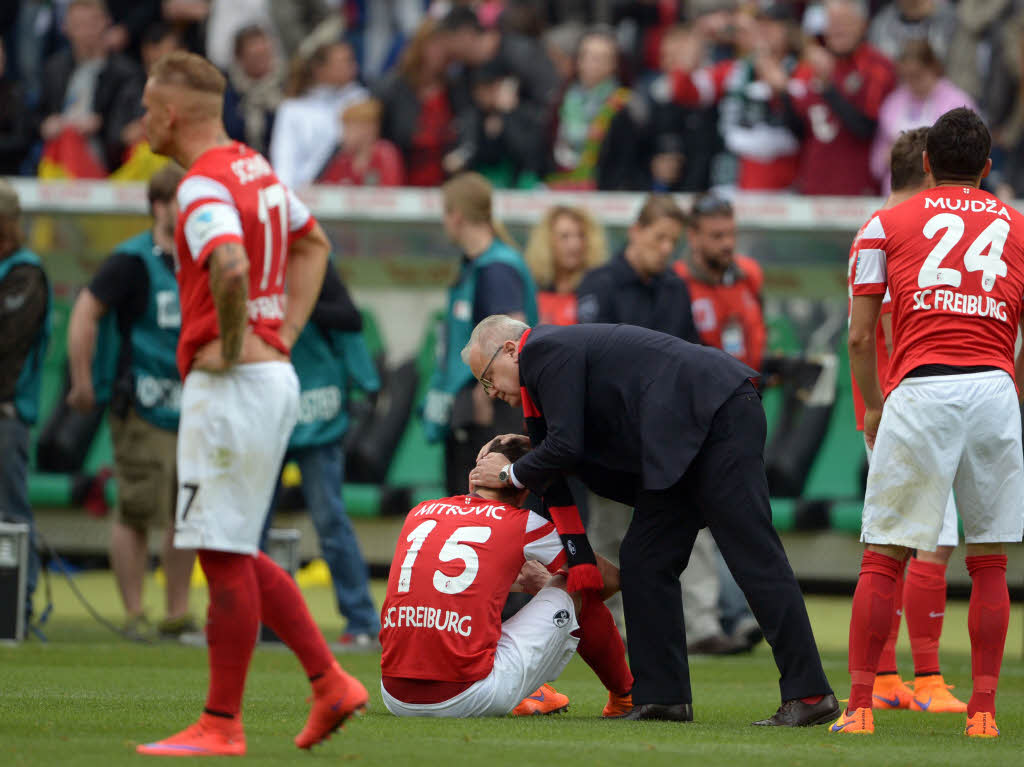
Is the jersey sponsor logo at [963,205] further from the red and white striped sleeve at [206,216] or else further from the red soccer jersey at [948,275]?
the red and white striped sleeve at [206,216]

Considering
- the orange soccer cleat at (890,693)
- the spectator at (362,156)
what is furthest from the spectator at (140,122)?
the orange soccer cleat at (890,693)

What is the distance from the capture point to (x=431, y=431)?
9.29 meters

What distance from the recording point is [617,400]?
19.4 ft

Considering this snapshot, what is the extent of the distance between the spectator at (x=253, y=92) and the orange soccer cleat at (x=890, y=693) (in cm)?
944

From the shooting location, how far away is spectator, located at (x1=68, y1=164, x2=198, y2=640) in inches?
353

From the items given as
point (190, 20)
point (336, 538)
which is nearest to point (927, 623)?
point (336, 538)

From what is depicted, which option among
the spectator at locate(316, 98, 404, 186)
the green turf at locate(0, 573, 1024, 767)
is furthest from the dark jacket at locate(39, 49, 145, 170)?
the green turf at locate(0, 573, 1024, 767)

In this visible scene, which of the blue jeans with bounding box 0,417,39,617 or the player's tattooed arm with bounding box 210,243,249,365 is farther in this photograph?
the blue jeans with bounding box 0,417,39,617

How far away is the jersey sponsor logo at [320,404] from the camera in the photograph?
8.88 m

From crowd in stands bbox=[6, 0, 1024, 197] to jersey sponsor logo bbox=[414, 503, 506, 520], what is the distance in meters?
6.93

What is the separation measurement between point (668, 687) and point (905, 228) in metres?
1.77

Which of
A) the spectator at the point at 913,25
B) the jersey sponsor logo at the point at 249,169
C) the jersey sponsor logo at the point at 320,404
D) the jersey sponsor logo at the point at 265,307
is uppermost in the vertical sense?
the spectator at the point at 913,25

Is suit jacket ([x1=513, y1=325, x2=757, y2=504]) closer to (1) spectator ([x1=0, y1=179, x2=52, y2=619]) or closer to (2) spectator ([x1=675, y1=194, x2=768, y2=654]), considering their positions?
(2) spectator ([x1=675, y1=194, x2=768, y2=654])

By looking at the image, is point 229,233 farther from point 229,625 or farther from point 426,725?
point 426,725
